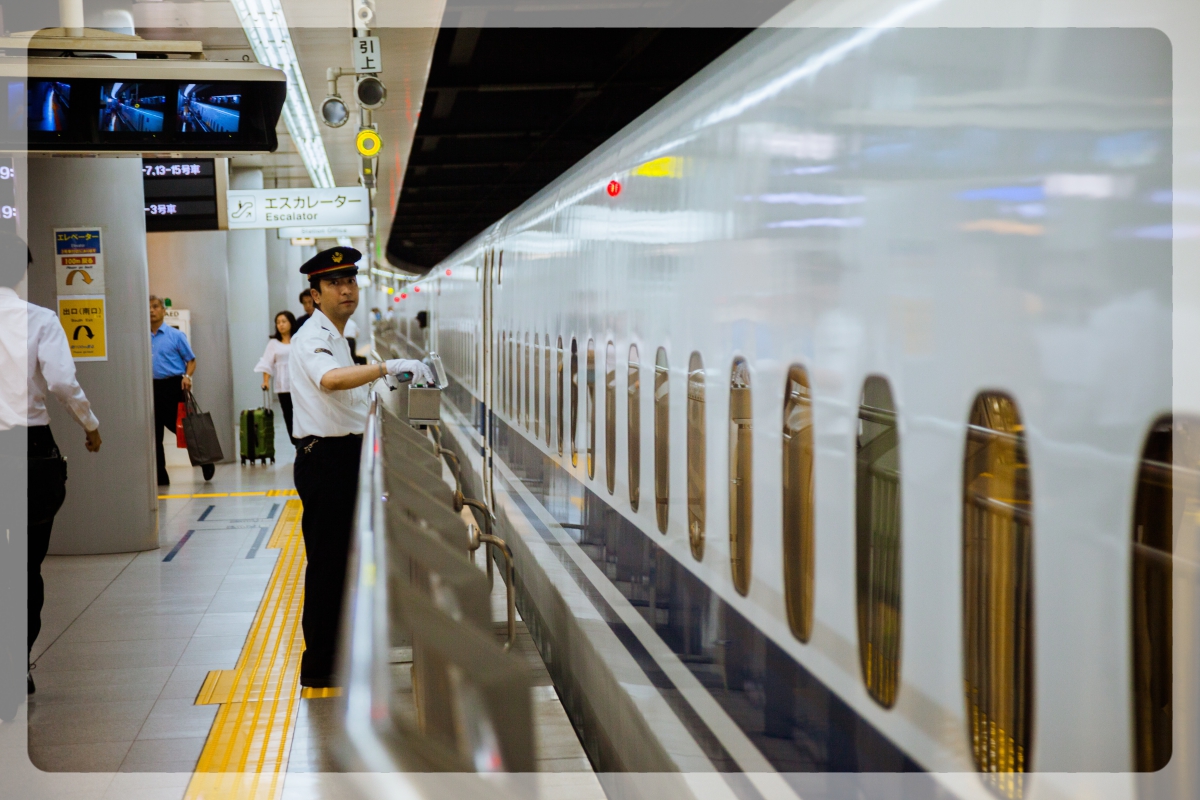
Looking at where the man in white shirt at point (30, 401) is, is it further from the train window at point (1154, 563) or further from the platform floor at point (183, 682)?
the train window at point (1154, 563)

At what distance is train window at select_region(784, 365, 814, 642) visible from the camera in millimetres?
2895

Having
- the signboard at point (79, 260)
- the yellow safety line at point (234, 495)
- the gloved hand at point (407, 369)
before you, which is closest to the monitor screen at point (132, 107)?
the gloved hand at point (407, 369)

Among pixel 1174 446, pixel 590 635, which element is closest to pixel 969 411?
pixel 1174 446

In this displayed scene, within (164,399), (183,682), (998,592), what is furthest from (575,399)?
(164,399)

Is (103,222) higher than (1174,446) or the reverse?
higher

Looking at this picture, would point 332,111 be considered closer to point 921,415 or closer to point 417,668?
point 417,668

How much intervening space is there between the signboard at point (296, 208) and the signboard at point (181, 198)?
197 centimetres

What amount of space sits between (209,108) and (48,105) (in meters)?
0.84

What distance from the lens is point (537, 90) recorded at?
1340cm

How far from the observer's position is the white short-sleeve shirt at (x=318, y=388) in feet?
18.2

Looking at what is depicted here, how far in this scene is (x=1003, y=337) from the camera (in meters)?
1.95

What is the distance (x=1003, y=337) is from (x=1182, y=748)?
0.72 m

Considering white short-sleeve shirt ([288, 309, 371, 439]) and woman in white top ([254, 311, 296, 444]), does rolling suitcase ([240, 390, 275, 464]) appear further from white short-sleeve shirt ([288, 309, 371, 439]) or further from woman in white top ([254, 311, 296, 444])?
white short-sleeve shirt ([288, 309, 371, 439])

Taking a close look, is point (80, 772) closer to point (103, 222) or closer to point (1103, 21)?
point (1103, 21)
